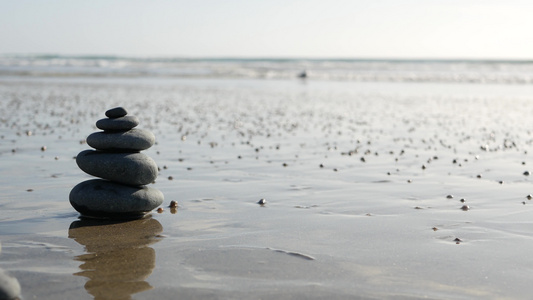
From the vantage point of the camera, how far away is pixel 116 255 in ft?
22.4

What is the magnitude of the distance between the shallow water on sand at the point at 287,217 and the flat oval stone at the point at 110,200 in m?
0.25

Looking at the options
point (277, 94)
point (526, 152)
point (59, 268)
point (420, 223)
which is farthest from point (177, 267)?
point (277, 94)

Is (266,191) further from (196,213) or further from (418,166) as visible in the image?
(418,166)

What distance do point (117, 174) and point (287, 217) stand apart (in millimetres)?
2541

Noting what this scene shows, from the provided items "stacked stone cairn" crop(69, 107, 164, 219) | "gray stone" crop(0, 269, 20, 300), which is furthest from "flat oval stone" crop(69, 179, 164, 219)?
"gray stone" crop(0, 269, 20, 300)

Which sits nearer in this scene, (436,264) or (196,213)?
(436,264)

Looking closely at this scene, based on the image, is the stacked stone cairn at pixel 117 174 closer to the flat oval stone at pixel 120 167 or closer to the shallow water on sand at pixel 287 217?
the flat oval stone at pixel 120 167

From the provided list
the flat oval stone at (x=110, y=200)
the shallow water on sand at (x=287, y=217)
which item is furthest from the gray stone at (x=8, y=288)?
the flat oval stone at (x=110, y=200)

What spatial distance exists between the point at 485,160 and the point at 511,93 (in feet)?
81.5

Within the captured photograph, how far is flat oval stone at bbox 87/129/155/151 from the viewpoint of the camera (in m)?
8.77

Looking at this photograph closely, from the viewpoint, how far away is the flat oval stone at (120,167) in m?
8.61

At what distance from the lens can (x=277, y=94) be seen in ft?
111

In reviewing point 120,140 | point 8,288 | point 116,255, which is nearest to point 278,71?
point 120,140

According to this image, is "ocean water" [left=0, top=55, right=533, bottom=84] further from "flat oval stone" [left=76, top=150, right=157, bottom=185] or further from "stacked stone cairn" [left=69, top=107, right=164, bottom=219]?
"flat oval stone" [left=76, top=150, right=157, bottom=185]
